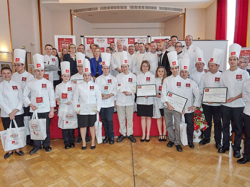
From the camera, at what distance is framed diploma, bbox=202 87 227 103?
2.85 metres

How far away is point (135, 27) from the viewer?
11.2 m

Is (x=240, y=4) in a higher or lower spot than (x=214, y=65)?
higher

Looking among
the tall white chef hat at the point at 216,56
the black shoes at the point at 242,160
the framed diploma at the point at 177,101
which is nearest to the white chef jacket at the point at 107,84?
the framed diploma at the point at 177,101

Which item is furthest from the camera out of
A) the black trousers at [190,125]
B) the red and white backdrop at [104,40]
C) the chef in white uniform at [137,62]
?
the red and white backdrop at [104,40]

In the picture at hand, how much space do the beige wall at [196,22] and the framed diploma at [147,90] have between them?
6.88 meters

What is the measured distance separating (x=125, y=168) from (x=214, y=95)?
1.84 metres

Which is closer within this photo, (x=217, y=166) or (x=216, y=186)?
(x=216, y=186)

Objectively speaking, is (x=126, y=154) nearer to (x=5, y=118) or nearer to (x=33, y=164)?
(x=33, y=164)

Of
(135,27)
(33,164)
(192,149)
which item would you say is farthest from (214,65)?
(135,27)

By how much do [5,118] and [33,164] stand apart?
0.93m

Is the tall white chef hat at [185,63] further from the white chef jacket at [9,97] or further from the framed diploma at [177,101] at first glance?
the white chef jacket at [9,97]

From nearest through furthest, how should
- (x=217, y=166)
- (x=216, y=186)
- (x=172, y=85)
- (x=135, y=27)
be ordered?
(x=216, y=186) → (x=217, y=166) → (x=172, y=85) → (x=135, y=27)

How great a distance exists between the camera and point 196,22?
28.9 feet

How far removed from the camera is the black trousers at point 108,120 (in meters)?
3.44
